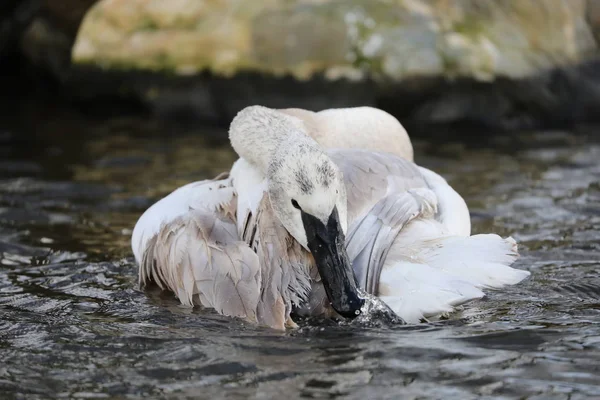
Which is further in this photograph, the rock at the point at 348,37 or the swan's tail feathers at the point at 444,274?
the rock at the point at 348,37

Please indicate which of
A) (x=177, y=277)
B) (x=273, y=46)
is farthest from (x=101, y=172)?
(x=177, y=277)

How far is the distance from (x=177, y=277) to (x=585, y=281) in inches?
77.9

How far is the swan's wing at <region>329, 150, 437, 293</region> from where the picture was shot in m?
4.53

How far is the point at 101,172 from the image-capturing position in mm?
8227

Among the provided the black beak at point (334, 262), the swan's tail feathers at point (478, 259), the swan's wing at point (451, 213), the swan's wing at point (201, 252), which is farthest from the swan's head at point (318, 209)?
the swan's wing at point (451, 213)

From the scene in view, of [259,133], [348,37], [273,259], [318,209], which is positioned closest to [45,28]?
[348,37]

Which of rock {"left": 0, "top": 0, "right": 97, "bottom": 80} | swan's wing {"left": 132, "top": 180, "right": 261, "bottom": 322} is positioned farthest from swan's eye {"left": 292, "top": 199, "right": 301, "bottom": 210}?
rock {"left": 0, "top": 0, "right": 97, "bottom": 80}

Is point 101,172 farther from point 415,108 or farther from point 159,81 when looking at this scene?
point 415,108

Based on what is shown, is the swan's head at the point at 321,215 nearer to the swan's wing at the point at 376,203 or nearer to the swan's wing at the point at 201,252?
the swan's wing at the point at 376,203

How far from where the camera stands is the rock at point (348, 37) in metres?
9.28

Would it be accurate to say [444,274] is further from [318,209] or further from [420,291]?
[318,209]

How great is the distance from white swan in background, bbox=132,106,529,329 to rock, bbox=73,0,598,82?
415cm

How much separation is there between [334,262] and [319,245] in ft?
0.33

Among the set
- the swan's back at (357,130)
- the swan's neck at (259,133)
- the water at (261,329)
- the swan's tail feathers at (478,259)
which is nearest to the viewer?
the water at (261,329)
